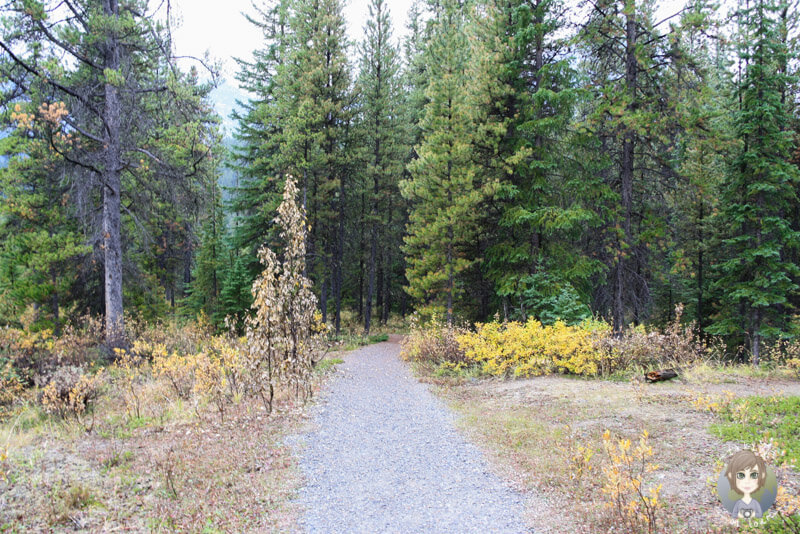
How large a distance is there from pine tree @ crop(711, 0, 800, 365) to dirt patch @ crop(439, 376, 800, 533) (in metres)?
8.57

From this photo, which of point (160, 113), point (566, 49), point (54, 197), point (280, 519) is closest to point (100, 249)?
point (54, 197)

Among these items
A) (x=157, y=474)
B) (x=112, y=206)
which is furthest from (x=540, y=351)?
(x=112, y=206)

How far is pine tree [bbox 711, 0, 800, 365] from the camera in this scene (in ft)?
47.9

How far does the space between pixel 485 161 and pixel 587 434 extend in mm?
11815

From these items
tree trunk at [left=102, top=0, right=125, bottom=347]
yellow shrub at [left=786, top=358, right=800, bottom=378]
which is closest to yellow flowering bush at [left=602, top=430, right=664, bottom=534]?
yellow shrub at [left=786, top=358, right=800, bottom=378]

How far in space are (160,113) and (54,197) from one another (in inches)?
243

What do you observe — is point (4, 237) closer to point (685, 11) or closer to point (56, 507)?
point (56, 507)

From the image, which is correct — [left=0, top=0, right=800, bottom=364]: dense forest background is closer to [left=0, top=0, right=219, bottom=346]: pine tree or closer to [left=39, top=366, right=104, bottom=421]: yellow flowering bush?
[left=0, top=0, right=219, bottom=346]: pine tree

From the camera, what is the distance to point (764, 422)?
17.3 ft

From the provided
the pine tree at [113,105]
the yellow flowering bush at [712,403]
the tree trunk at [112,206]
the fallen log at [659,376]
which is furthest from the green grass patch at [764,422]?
the tree trunk at [112,206]

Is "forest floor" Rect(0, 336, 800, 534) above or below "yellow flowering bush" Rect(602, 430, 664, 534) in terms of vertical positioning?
below

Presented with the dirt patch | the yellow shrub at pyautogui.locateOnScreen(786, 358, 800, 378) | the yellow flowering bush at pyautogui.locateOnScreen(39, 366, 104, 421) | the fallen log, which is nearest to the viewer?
the dirt patch

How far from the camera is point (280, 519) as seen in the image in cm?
402

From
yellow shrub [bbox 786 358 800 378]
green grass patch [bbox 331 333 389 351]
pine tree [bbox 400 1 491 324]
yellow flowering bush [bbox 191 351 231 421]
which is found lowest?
green grass patch [bbox 331 333 389 351]
